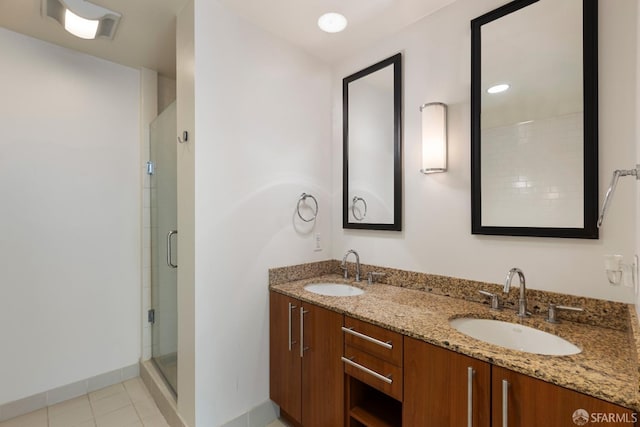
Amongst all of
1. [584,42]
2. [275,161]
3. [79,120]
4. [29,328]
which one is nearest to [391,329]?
[275,161]

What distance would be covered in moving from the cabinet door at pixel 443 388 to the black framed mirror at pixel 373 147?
37.4 inches

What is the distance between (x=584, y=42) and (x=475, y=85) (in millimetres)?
444

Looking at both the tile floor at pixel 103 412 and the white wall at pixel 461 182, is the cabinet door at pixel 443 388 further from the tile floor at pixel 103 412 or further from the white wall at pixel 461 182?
the tile floor at pixel 103 412

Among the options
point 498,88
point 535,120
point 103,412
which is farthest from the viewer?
point 103,412

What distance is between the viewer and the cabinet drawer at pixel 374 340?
4.18ft

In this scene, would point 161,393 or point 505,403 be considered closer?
point 505,403

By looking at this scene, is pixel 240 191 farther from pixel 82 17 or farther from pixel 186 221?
pixel 82 17

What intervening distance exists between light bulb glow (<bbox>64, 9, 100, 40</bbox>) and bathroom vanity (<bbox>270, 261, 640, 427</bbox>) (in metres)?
1.92

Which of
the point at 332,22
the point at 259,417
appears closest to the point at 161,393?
the point at 259,417

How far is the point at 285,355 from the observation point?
1.85 m

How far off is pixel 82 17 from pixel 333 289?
2.27 metres

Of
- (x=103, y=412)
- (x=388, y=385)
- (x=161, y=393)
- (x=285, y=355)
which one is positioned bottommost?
(x=103, y=412)

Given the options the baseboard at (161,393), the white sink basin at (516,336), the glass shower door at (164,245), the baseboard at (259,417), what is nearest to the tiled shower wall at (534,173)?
the white sink basin at (516,336)

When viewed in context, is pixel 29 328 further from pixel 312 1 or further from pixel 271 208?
pixel 312 1
